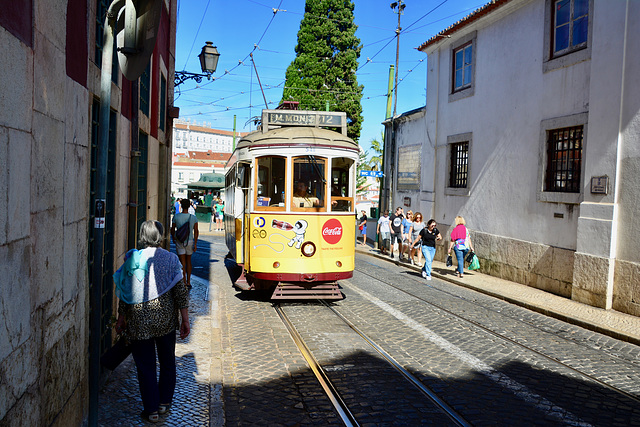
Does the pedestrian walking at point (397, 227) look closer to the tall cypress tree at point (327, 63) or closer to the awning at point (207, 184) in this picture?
the tall cypress tree at point (327, 63)

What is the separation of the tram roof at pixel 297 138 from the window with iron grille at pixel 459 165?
25.5 ft

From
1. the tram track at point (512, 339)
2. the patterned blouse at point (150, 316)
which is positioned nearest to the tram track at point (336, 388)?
the patterned blouse at point (150, 316)

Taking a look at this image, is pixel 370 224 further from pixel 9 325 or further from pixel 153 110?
pixel 9 325

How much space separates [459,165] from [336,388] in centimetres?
1315

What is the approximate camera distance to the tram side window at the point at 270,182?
32.6 ft

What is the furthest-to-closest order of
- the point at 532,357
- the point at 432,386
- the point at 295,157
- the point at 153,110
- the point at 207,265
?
1. the point at 207,265
2. the point at 153,110
3. the point at 295,157
4. the point at 532,357
5. the point at 432,386

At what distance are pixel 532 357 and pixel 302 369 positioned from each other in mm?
3063

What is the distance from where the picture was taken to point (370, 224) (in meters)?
27.0

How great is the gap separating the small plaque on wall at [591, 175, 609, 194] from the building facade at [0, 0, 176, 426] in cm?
966

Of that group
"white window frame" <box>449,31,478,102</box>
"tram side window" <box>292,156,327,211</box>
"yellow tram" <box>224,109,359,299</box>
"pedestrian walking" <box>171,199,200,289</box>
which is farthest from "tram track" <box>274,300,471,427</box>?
"white window frame" <box>449,31,478,102</box>

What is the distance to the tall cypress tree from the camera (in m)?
34.2

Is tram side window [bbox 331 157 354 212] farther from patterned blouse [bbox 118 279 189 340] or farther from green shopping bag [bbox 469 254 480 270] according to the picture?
patterned blouse [bbox 118 279 189 340]

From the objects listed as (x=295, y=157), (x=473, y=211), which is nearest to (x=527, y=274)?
(x=473, y=211)

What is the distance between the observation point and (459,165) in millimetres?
17797
